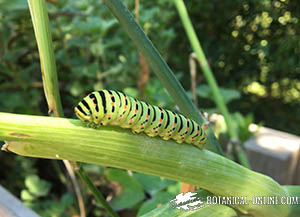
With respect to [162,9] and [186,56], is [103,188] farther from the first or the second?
[186,56]

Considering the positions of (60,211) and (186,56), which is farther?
(186,56)

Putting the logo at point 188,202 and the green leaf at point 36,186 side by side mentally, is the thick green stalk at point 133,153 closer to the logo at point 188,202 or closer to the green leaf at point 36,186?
the logo at point 188,202

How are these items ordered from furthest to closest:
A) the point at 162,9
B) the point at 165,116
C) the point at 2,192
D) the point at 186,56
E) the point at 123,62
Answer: the point at 186,56, the point at 162,9, the point at 123,62, the point at 2,192, the point at 165,116

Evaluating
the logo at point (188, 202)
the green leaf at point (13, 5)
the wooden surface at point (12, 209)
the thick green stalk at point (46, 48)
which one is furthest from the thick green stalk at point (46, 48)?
the green leaf at point (13, 5)

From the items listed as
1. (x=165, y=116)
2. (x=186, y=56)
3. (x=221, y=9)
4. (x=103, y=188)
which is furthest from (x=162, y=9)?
(x=165, y=116)

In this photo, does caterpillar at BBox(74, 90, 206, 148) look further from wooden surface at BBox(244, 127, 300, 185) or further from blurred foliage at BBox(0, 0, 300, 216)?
wooden surface at BBox(244, 127, 300, 185)

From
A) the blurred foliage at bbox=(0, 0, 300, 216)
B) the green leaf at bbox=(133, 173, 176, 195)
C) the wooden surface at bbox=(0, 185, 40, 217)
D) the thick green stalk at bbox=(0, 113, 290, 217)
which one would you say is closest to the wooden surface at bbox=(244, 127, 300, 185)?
the blurred foliage at bbox=(0, 0, 300, 216)
